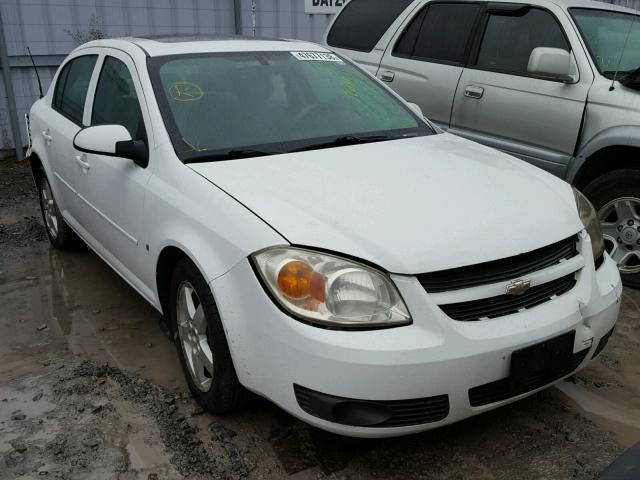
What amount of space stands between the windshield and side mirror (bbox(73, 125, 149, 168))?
2.97 metres

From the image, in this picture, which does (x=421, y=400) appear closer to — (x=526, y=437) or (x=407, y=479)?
(x=407, y=479)

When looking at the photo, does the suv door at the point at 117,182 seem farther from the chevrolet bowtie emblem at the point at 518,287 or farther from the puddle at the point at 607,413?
→ the puddle at the point at 607,413

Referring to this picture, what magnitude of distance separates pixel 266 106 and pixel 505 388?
181 cm

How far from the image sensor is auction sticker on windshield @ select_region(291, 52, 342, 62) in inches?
144

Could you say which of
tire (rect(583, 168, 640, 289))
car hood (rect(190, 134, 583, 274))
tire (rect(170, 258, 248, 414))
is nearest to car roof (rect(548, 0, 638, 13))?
tire (rect(583, 168, 640, 289))

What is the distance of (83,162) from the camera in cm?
371

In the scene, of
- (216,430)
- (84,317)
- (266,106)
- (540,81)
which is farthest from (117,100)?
(540,81)

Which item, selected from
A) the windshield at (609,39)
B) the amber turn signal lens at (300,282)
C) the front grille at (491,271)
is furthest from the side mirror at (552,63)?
the amber turn signal lens at (300,282)

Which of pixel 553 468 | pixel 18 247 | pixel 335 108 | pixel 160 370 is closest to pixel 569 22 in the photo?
pixel 335 108

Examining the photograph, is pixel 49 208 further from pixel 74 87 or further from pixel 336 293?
pixel 336 293

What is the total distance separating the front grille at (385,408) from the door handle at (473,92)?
3.07m

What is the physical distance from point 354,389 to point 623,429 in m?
1.33

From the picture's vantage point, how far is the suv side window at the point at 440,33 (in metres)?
4.93

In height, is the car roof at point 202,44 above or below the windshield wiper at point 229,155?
above
